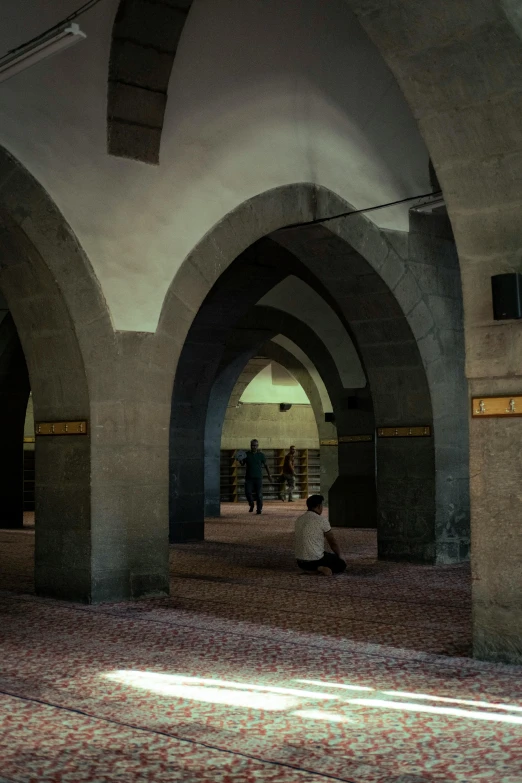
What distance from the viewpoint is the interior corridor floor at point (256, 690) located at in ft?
12.2

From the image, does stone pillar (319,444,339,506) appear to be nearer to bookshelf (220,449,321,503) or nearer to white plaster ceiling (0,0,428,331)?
bookshelf (220,449,321,503)

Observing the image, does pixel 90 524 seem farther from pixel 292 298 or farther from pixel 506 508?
pixel 292 298

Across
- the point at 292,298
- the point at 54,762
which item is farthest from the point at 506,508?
the point at 292,298

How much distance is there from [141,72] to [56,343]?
2211 mm

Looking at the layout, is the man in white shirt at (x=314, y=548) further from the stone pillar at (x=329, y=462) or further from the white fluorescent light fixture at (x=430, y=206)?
the stone pillar at (x=329, y=462)

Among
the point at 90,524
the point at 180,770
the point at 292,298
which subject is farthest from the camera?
the point at 292,298

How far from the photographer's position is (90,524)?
313 inches

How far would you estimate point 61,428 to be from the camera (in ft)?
27.0

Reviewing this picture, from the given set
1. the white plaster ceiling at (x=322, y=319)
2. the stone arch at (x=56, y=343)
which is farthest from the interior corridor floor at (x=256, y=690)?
the white plaster ceiling at (x=322, y=319)

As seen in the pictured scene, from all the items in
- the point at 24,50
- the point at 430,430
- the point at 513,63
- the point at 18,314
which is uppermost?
the point at 24,50

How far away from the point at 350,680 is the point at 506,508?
126 cm

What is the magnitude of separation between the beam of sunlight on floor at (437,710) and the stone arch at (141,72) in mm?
5018

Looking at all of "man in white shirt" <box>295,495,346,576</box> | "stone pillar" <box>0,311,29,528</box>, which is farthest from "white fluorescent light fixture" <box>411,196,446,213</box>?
"stone pillar" <box>0,311,29,528</box>

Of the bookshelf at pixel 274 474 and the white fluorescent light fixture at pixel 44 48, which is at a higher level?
the white fluorescent light fixture at pixel 44 48
